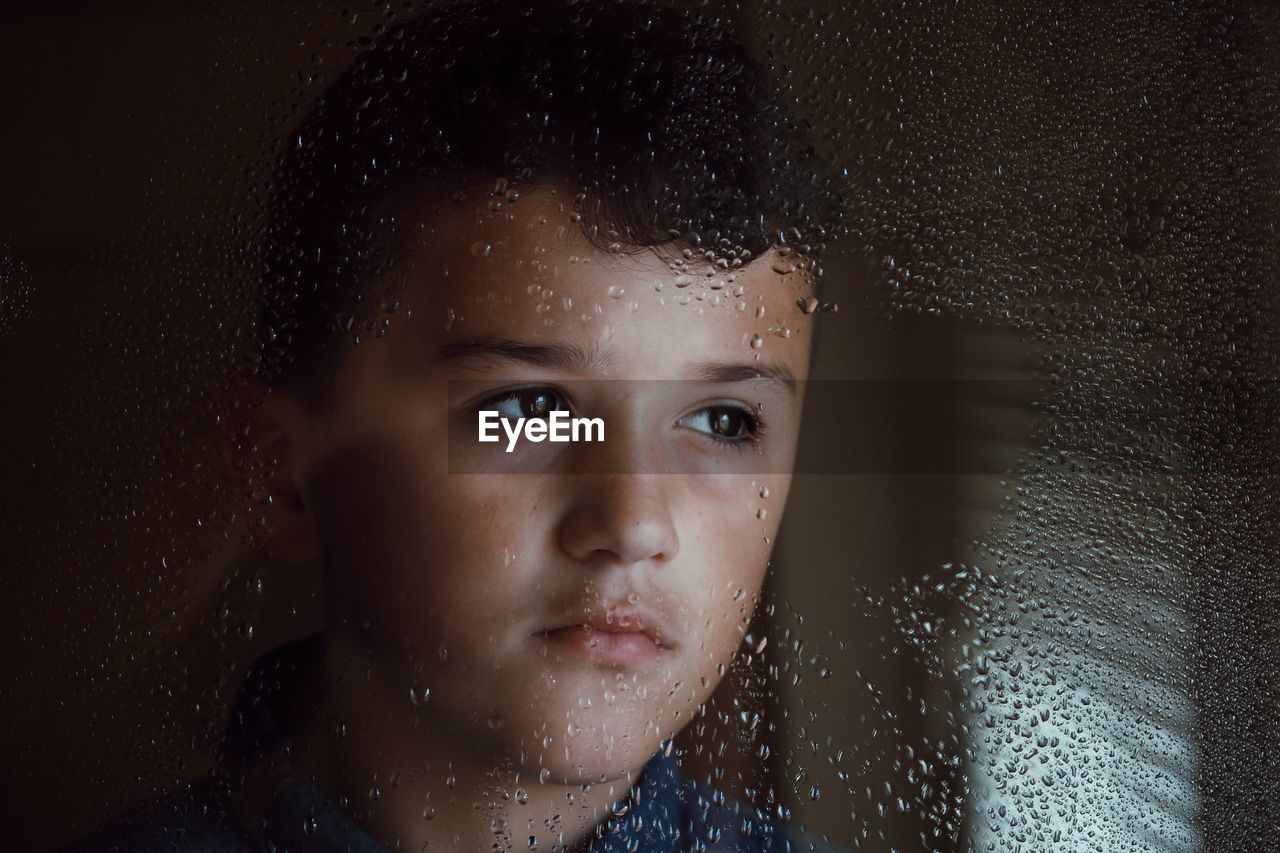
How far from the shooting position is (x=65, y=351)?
462mm

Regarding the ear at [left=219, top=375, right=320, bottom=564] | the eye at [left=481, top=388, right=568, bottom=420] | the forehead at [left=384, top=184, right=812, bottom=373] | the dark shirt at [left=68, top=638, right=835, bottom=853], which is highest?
the forehead at [left=384, top=184, right=812, bottom=373]

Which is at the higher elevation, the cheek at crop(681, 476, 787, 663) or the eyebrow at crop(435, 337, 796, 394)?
the eyebrow at crop(435, 337, 796, 394)

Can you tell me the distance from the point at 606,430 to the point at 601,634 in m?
0.07

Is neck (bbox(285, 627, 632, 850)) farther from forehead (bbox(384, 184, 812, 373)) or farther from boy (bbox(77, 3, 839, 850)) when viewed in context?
forehead (bbox(384, 184, 812, 373))

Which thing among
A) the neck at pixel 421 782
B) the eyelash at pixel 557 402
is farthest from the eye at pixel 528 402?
the neck at pixel 421 782

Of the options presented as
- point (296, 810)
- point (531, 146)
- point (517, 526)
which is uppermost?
point (531, 146)

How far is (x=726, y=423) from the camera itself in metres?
0.42

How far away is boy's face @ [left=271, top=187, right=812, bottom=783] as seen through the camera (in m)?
0.40

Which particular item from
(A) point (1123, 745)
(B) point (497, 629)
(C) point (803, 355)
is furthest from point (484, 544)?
(A) point (1123, 745)

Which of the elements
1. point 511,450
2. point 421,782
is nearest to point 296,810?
point 421,782

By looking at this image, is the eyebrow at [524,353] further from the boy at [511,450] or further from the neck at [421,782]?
the neck at [421,782]

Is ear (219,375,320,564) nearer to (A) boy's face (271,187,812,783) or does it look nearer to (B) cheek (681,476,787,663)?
(A) boy's face (271,187,812,783)

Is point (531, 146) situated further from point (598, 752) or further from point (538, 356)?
point (598, 752)

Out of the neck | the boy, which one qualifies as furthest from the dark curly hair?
the neck
